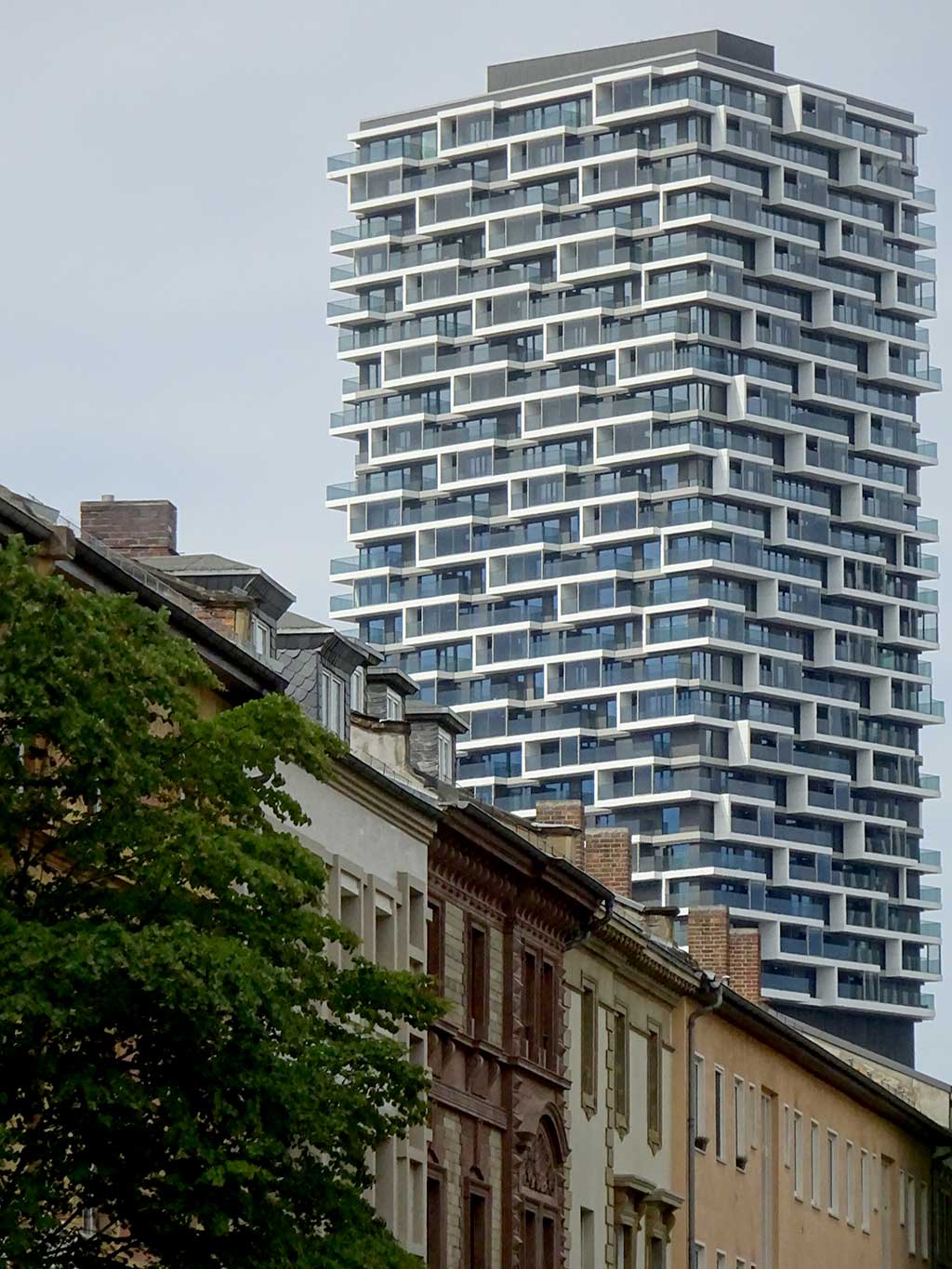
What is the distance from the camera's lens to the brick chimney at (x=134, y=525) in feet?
142

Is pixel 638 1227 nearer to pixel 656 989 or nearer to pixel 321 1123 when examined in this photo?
pixel 656 989

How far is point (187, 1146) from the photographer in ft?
80.0

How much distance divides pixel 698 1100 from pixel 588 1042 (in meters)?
7.56

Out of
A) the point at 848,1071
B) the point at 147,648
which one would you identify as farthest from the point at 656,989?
the point at 147,648

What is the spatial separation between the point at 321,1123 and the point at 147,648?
385 centimetres

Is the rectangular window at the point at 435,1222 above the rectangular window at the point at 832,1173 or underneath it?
underneath

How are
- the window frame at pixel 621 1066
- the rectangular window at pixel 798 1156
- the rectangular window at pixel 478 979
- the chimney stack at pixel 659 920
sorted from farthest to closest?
the rectangular window at pixel 798 1156 → the chimney stack at pixel 659 920 → the window frame at pixel 621 1066 → the rectangular window at pixel 478 979

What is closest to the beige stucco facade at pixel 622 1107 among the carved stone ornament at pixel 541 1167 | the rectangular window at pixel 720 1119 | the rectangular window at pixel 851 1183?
the carved stone ornament at pixel 541 1167

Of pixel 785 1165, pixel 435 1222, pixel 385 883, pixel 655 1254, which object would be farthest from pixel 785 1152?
pixel 385 883

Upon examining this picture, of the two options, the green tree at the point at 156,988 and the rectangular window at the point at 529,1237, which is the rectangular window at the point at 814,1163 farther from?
the green tree at the point at 156,988

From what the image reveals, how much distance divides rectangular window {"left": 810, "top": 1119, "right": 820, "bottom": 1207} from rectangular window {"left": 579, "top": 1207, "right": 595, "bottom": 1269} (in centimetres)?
1746

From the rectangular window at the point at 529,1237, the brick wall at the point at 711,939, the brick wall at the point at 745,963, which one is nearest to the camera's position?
the rectangular window at the point at 529,1237

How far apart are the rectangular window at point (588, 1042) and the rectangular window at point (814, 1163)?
1763cm

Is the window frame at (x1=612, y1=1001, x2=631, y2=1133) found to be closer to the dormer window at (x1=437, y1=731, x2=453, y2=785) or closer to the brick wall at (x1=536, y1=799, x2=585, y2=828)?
the brick wall at (x1=536, y1=799, x2=585, y2=828)
